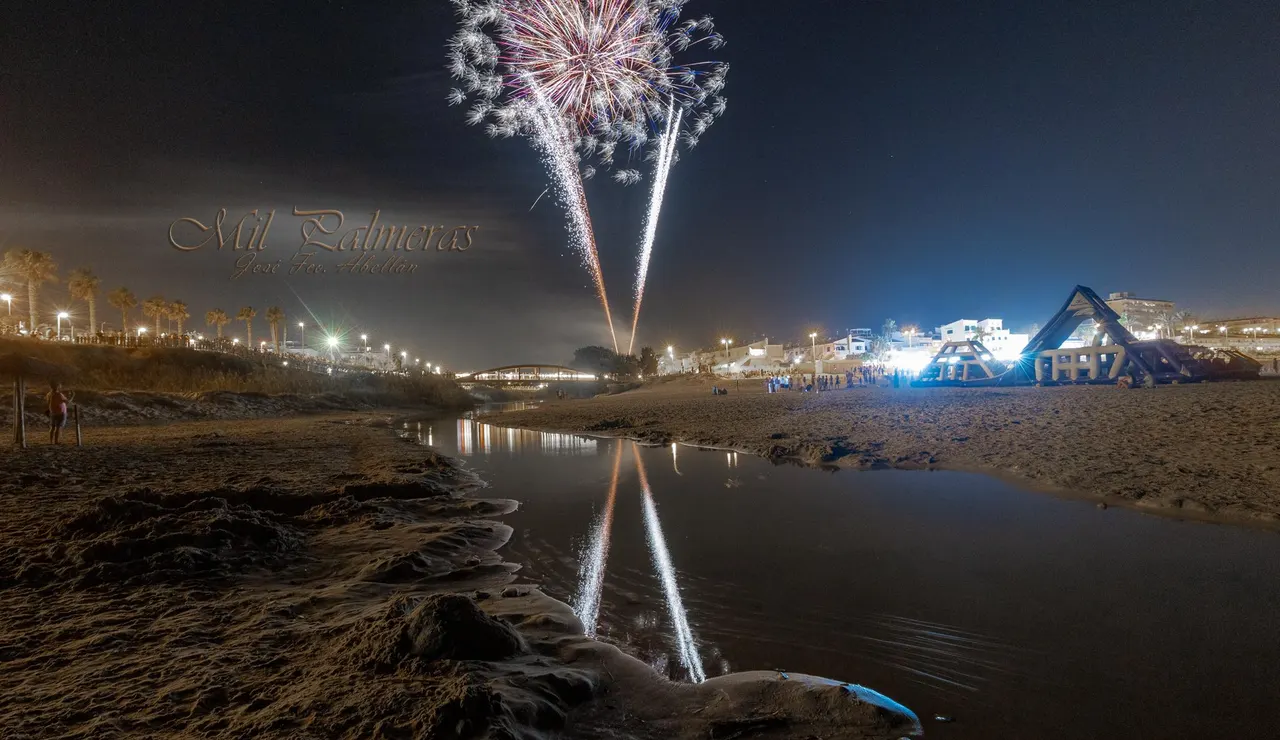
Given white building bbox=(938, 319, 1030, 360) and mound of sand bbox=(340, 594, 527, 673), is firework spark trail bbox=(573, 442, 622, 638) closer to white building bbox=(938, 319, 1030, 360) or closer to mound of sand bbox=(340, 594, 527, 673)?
mound of sand bbox=(340, 594, 527, 673)

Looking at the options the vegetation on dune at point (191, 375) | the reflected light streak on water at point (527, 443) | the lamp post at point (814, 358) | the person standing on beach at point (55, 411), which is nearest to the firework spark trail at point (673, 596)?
the reflected light streak on water at point (527, 443)

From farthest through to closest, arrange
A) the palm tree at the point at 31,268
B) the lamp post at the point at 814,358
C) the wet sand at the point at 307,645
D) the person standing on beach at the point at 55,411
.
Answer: the palm tree at the point at 31,268 → the lamp post at the point at 814,358 → the person standing on beach at the point at 55,411 → the wet sand at the point at 307,645

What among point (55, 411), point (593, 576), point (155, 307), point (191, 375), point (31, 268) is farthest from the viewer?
point (155, 307)

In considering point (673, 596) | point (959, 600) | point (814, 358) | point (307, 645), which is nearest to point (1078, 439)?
point (959, 600)

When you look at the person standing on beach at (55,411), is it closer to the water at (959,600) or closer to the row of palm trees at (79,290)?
the water at (959,600)

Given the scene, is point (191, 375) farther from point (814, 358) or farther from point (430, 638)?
point (814, 358)

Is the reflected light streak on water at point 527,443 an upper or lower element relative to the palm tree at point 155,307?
lower

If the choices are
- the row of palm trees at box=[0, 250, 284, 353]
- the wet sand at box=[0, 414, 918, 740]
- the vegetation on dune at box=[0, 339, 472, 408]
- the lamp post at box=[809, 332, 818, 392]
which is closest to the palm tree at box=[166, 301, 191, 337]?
the row of palm trees at box=[0, 250, 284, 353]
